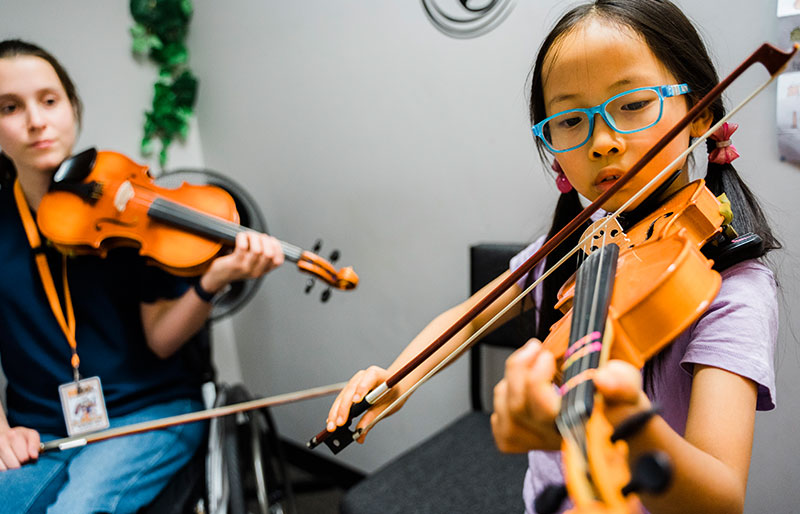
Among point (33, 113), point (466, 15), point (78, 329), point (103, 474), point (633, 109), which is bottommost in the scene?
point (103, 474)

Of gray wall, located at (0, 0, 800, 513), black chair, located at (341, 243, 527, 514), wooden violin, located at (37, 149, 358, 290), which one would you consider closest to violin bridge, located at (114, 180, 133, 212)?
wooden violin, located at (37, 149, 358, 290)

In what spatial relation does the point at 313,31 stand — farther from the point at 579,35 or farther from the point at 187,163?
the point at 579,35

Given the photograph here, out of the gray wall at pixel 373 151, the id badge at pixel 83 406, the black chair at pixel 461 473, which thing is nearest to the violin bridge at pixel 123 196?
the id badge at pixel 83 406

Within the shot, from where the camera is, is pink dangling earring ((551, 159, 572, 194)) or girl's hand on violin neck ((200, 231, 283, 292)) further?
girl's hand on violin neck ((200, 231, 283, 292))

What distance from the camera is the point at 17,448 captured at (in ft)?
Result: 3.28

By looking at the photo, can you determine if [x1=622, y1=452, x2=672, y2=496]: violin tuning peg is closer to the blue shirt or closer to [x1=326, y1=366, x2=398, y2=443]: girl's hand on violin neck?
[x1=326, y1=366, x2=398, y2=443]: girl's hand on violin neck

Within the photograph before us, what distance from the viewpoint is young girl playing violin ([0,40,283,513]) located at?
1023 millimetres

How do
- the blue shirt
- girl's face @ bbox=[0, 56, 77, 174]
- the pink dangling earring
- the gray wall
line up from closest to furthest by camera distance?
the pink dangling earring < the gray wall < girl's face @ bbox=[0, 56, 77, 174] < the blue shirt

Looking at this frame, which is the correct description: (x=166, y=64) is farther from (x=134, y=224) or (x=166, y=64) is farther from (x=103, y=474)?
(x=103, y=474)

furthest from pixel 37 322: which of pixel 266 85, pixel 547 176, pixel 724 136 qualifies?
pixel 724 136

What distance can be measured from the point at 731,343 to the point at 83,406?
1.24 meters

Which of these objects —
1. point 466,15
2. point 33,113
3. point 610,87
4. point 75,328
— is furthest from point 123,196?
point 610,87

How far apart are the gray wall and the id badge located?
81 cm

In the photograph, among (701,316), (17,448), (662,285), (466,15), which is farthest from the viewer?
(466,15)
